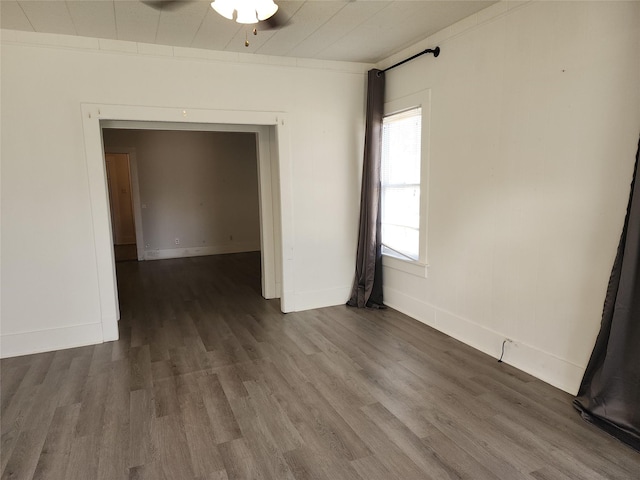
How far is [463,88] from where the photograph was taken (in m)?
3.35

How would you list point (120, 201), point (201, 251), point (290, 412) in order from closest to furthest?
point (290, 412), point (201, 251), point (120, 201)

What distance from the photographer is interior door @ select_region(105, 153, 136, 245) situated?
950cm

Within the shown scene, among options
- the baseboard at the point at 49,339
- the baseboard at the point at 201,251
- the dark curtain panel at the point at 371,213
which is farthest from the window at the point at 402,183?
the baseboard at the point at 201,251

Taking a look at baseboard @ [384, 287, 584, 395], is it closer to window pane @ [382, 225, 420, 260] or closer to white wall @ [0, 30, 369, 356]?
window pane @ [382, 225, 420, 260]

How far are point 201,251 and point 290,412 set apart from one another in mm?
6280

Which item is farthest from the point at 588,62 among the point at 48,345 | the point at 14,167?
the point at 48,345

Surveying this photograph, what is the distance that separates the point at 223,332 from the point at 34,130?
2361 millimetres

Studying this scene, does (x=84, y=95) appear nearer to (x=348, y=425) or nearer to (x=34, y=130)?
(x=34, y=130)

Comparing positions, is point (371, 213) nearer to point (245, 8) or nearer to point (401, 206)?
point (401, 206)

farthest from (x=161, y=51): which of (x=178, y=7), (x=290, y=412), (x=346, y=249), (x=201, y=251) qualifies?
(x=201, y=251)

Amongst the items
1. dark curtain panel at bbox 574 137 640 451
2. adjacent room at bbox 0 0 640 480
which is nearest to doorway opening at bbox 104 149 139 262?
adjacent room at bbox 0 0 640 480

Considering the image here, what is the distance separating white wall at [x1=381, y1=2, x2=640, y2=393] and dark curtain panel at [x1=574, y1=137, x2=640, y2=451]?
16 centimetres

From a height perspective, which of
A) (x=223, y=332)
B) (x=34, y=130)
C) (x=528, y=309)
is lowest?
(x=223, y=332)

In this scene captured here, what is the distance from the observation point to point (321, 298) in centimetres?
463
